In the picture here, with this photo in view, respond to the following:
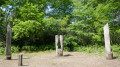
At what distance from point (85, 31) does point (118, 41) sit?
14.2 ft

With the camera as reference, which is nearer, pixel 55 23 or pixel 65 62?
pixel 65 62

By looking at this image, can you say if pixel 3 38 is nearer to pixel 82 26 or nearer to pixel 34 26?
pixel 34 26

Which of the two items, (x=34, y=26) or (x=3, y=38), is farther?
(x=3, y=38)

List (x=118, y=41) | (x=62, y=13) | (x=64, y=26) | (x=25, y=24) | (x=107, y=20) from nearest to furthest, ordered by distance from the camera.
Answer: (x=107, y=20)
(x=25, y=24)
(x=118, y=41)
(x=64, y=26)
(x=62, y=13)

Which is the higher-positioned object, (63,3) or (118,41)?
(63,3)

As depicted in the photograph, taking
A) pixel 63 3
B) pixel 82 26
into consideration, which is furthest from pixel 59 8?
pixel 82 26

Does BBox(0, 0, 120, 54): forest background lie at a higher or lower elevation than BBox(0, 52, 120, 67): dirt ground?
higher

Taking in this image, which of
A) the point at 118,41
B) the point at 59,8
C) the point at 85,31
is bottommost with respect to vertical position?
the point at 118,41

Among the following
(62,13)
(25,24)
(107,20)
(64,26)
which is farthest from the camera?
(62,13)

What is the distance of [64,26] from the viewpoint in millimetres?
13156

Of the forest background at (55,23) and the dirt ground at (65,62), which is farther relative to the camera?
the forest background at (55,23)

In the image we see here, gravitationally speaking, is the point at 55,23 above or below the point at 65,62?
above

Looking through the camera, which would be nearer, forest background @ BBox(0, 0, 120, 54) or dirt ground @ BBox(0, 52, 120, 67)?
dirt ground @ BBox(0, 52, 120, 67)

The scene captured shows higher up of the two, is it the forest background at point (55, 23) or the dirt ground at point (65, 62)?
the forest background at point (55, 23)
